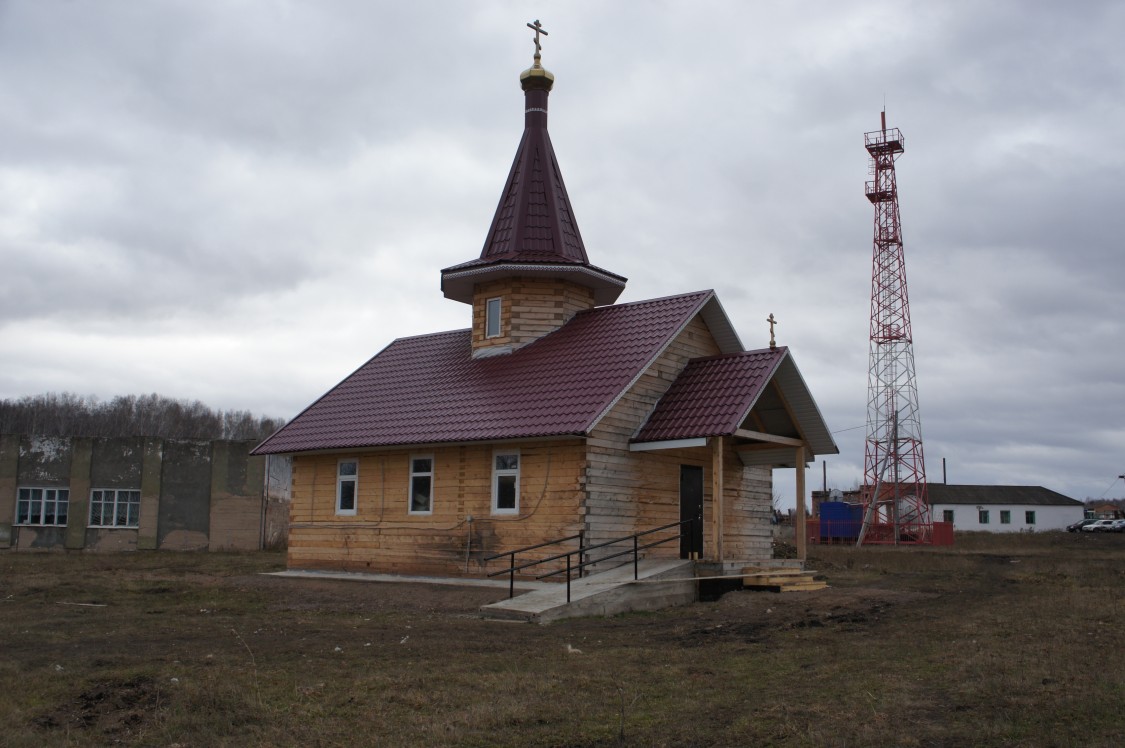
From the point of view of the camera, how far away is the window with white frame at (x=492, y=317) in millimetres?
22875

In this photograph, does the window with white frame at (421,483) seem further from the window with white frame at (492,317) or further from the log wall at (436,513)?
the window with white frame at (492,317)

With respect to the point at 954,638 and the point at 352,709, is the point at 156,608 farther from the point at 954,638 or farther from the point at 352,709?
the point at 954,638

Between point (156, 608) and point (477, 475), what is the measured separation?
615 cm

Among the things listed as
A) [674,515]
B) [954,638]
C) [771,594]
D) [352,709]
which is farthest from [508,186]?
[352,709]

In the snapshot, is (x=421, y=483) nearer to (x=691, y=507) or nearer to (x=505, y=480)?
(x=505, y=480)

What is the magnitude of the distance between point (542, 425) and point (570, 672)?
27.5 ft

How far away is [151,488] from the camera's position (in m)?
36.4

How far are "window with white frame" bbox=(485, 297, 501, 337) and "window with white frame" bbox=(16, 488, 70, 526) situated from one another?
2138 cm

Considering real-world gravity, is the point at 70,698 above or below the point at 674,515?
below

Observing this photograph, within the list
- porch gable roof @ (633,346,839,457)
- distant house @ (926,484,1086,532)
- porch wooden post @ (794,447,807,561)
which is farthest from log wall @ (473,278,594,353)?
distant house @ (926,484,1086,532)

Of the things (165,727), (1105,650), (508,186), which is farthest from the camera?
(508,186)

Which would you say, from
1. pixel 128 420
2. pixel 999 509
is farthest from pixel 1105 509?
pixel 128 420

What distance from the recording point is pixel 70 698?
28.0ft

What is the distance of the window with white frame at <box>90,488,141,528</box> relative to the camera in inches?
1432
